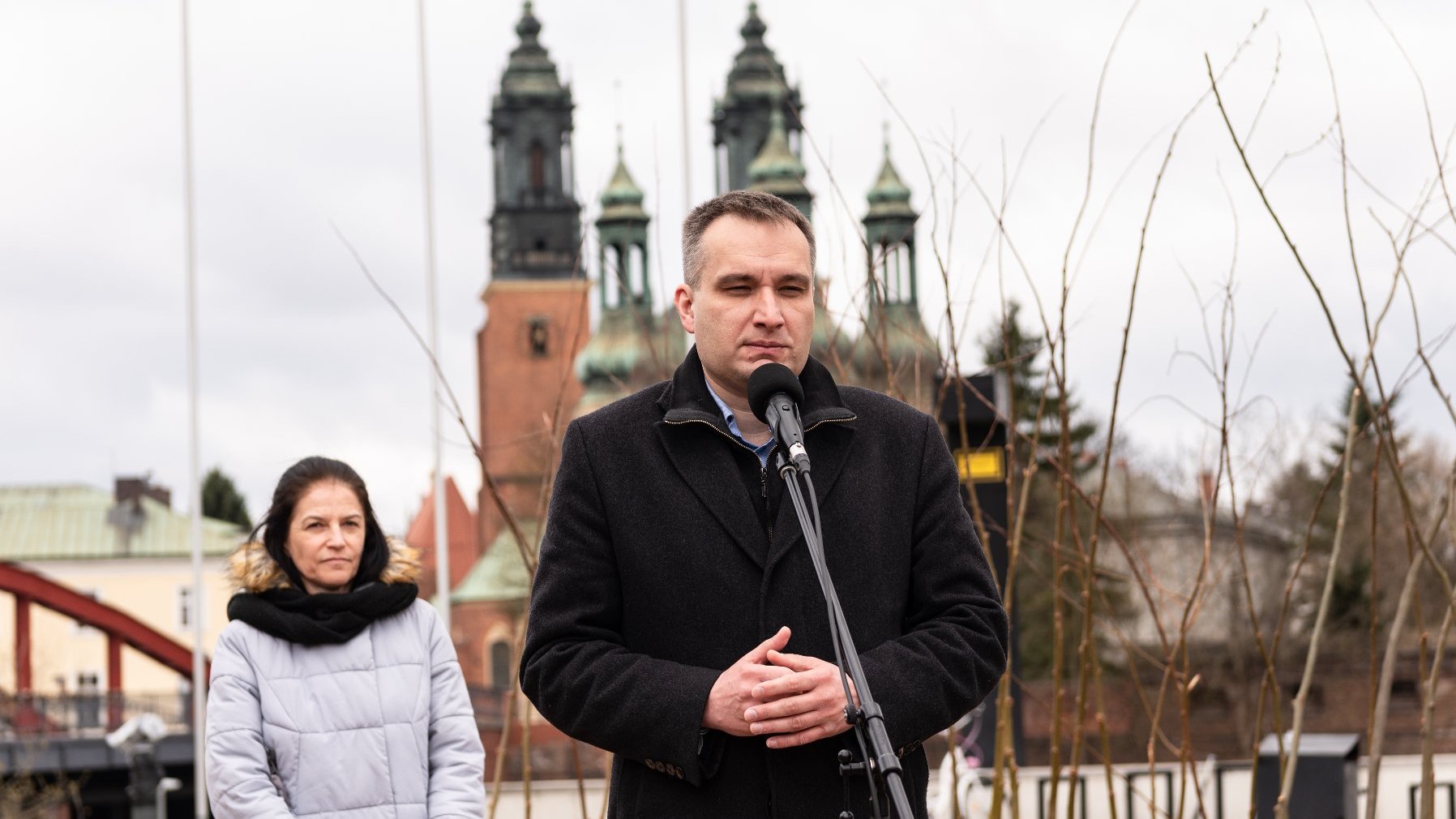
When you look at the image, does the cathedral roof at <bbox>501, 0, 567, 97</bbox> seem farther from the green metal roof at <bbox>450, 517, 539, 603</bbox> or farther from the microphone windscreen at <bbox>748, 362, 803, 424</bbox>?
the microphone windscreen at <bbox>748, 362, 803, 424</bbox>

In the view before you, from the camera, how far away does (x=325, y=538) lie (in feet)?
11.2

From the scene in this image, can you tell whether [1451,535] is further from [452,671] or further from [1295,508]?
[1295,508]

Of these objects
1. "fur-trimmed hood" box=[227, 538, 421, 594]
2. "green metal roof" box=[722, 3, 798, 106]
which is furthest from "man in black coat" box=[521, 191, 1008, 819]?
"green metal roof" box=[722, 3, 798, 106]

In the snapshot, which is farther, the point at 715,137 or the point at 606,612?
the point at 715,137

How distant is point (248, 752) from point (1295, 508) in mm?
37429

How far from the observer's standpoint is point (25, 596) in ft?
123

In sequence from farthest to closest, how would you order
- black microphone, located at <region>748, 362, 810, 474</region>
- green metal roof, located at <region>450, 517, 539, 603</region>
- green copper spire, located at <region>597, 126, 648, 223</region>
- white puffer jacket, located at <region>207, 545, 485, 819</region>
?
green copper spire, located at <region>597, 126, 648, 223</region>, green metal roof, located at <region>450, 517, 539, 603</region>, white puffer jacket, located at <region>207, 545, 485, 819</region>, black microphone, located at <region>748, 362, 810, 474</region>

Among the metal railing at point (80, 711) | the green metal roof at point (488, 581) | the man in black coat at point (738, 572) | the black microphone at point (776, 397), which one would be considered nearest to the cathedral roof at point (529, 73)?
the green metal roof at point (488, 581)

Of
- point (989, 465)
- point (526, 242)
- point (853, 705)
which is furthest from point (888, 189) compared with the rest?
point (853, 705)

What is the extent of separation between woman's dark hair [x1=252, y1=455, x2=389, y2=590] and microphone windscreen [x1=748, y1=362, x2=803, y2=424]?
140 centimetres

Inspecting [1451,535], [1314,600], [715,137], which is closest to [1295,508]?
[1314,600]

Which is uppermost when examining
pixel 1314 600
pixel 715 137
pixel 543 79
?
pixel 543 79

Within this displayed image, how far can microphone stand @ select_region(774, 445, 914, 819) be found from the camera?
191 centimetres

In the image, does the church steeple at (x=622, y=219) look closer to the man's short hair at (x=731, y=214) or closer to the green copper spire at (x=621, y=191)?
the green copper spire at (x=621, y=191)
